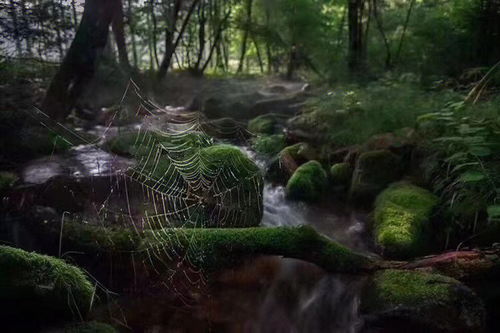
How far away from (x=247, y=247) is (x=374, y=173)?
2.95 m

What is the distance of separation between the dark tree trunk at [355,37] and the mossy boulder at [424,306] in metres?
7.98

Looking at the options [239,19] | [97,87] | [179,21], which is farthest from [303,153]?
[239,19]

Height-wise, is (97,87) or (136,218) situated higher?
(97,87)

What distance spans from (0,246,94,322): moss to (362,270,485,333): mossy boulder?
221 centimetres

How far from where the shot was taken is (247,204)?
16.0 ft

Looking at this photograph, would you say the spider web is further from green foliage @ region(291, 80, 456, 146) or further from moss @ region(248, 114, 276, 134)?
moss @ region(248, 114, 276, 134)

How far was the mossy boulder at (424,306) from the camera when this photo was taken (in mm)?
3082

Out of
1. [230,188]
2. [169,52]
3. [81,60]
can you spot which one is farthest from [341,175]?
[169,52]

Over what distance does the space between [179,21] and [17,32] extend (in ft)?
30.8

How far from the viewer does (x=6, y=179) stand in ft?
15.7

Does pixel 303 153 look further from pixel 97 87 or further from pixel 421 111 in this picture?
pixel 97 87

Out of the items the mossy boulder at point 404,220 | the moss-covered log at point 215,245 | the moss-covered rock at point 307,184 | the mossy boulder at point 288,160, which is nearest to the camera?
the moss-covered log at point 215,245

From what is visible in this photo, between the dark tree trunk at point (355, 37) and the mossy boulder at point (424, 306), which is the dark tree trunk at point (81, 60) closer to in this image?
the mossy boulder at point (424, 306)

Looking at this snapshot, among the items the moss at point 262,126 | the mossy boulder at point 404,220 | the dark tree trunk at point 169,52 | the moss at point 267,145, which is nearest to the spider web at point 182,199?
the moss at point 267,145
